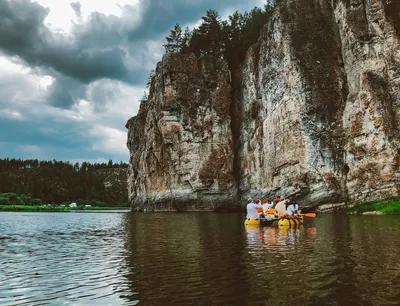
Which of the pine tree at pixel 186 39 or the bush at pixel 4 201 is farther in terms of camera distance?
the bush at pixel 4 201

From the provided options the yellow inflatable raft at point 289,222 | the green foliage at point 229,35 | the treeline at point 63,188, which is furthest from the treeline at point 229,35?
the treeline at point 63,188

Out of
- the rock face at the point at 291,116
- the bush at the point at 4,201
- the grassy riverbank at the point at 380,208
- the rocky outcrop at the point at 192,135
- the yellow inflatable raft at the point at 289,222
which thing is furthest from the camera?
the bush at the point at 4,201

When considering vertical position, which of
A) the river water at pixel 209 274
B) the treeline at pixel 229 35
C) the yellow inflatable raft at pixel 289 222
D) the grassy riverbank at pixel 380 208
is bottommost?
the river water at pixel 209 274

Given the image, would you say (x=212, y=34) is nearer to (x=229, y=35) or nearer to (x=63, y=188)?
(x=229, y=35)

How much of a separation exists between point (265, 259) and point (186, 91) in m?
54.8

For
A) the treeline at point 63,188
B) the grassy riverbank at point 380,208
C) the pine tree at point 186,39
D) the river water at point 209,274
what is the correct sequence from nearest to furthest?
the river water at point 209,274
the grassy riverbank at point 380,208
the pine tree at point 186,39
the treeline at point 63,188

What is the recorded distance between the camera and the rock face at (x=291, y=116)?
42156 millimetres

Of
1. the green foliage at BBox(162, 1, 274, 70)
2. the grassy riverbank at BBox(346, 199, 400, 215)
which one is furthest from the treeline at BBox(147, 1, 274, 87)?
the grassy riverbank at BBox(346, 199, 400, 215)

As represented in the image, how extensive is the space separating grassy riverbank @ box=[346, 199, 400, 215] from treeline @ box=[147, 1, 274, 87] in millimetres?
36640

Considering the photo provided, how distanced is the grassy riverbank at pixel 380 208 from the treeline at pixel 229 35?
120 ft

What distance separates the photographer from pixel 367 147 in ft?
136

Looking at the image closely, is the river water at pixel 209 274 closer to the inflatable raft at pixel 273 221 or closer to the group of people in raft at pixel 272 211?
the inflatable raft at pixel 273 221

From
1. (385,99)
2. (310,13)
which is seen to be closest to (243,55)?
(310,13)

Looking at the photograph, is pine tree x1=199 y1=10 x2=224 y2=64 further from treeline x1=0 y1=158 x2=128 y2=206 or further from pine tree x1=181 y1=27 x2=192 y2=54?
treeline x1=0 y1=158 x2=128 y2=206
